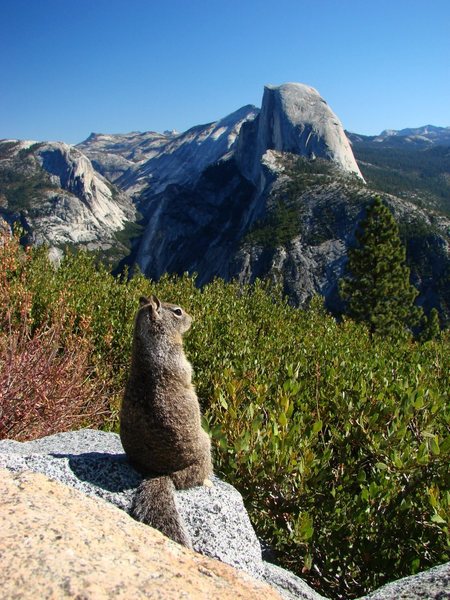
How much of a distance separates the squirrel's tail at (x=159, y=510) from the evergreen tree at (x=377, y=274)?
132ft

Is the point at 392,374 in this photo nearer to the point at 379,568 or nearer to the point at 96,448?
the point at 379,568

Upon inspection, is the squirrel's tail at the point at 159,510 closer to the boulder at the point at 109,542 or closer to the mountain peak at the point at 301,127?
the boulder at the point at 109,542

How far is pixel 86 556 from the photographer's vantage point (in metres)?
2.67

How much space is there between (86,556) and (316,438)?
11.4 ft

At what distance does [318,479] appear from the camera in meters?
5.17

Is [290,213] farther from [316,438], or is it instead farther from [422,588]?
[422,588]

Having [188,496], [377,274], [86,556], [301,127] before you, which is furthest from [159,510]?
[301,127]

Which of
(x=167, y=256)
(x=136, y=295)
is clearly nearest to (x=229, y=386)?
(x=136, y=295)

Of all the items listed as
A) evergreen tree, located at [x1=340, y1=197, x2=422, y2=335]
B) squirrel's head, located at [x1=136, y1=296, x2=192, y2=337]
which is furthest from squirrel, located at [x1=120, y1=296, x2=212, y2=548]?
evergreen tree, located at [x1=340, y1=197, x2=422, y2=335]

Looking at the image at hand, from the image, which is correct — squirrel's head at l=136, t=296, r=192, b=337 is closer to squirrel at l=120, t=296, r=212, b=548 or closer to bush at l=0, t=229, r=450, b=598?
squirrel at l=120, t=296, r=212, b=548

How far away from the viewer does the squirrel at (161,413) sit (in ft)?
14.0

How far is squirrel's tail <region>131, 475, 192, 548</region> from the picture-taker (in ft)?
12.1

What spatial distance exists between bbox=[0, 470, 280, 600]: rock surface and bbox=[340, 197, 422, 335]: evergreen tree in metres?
41.0

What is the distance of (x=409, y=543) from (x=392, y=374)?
376cm
